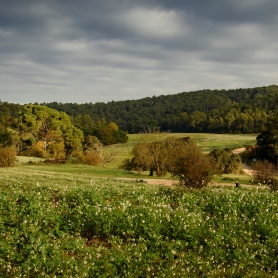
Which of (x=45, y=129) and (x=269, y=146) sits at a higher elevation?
(x=45, y=129)

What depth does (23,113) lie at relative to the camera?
59.5 meters

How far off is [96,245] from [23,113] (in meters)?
54.8

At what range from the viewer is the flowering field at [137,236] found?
7621 millimetres

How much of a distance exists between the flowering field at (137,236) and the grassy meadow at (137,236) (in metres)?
0.02

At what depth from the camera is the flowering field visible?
7.62 meters

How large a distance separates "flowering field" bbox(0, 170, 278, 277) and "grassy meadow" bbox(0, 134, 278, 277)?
0.02 meters

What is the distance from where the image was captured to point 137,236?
972 centimetres

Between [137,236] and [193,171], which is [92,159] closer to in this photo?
[193,171]

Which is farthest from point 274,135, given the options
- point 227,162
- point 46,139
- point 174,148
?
point 46,139

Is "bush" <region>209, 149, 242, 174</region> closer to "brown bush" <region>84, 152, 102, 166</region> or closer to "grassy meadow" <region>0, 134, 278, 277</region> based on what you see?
"brown bush" <region>84, 152, 102, 166</region>

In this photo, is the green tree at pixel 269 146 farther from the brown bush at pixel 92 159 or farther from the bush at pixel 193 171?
the bush at pixel 193 171

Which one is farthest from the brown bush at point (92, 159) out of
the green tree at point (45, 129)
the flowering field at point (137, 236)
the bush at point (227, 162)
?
the flowering field at point (137, 236)

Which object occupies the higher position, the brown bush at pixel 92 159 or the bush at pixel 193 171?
the bush at pixel 193 171

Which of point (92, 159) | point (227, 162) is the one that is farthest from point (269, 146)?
point (92, 159)
